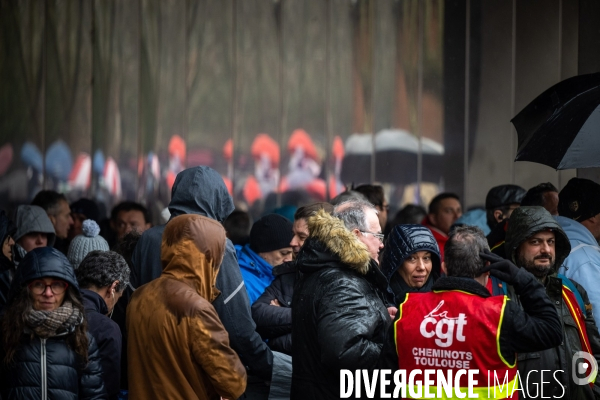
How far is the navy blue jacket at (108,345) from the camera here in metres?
4.37

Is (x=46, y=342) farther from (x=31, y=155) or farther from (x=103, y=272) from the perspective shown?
(x=31, y=155)

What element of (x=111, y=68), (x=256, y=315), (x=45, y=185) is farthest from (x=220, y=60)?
(x=256, y=315)

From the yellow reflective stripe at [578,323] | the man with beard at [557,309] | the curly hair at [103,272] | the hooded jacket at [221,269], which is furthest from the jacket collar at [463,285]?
the curly hair at [103,272]

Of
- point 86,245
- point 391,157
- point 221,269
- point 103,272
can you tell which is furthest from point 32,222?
point 391,157

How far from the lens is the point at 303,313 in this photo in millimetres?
3930

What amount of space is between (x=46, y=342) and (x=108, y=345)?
339 mm

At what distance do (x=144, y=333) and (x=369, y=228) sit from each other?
111 centimetres

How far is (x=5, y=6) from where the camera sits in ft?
30.6

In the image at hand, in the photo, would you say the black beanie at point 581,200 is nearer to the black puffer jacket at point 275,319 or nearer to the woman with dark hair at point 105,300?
the black puffer jacket at point 275,319

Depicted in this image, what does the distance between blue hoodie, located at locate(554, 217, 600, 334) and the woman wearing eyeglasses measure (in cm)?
79

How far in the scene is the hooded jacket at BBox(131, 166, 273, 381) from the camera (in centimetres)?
413

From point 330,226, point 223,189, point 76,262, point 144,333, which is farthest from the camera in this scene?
point 76,262

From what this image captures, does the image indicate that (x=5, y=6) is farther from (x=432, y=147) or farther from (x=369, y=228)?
(x=369, y=228)

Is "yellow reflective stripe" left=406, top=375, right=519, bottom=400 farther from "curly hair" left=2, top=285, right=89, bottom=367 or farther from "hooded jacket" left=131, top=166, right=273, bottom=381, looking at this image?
"curly hair" left=2, top=285, right=89, bottom=367
